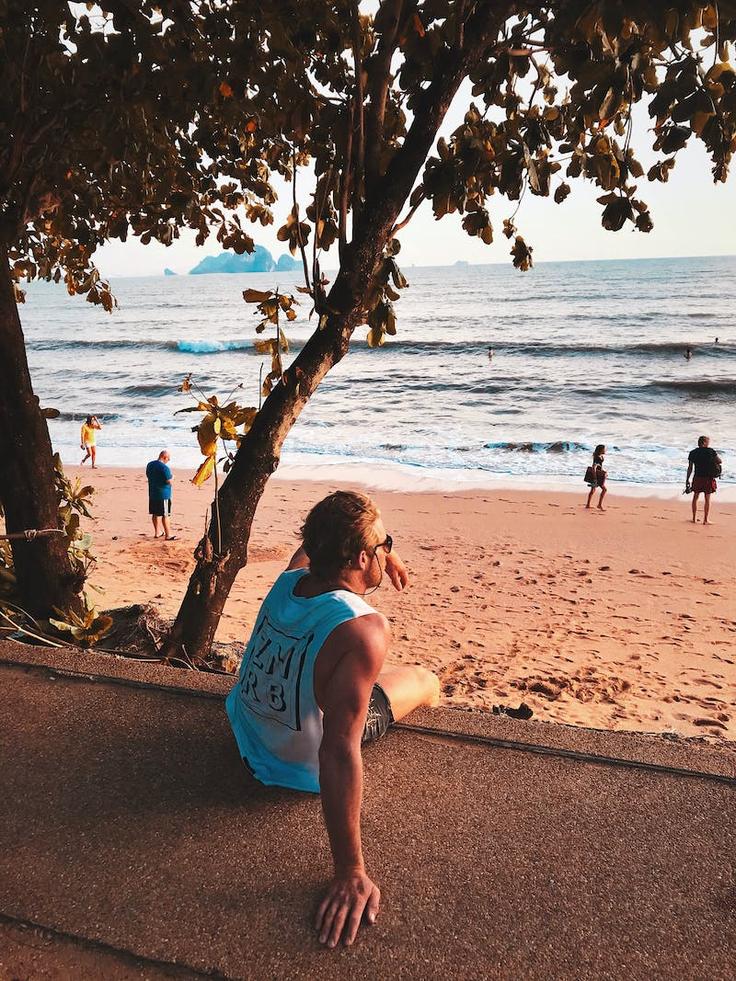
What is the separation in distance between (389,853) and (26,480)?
2442 millimetres

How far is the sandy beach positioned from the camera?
579 centimetres

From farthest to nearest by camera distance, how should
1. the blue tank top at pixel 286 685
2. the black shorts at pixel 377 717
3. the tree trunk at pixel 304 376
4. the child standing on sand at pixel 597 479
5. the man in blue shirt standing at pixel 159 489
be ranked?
the child standing on sand at pixel 597 479
the man in blue shirt standing at pixel 159 489
the tree trunk at pixel 304 376
the black shorts at pixel 377 717
the blue tank top at pixel 286 685

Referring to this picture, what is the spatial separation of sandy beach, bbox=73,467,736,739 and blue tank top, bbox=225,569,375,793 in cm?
308

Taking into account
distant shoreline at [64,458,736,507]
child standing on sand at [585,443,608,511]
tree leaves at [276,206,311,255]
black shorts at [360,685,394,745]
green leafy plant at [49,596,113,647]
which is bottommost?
distant shoreline at [64,458,736,507]

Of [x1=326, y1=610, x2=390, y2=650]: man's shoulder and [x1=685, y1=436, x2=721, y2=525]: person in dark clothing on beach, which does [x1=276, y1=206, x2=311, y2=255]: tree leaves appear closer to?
[x1=326, y1=610, x2=390, y2=650]: man's shoulder

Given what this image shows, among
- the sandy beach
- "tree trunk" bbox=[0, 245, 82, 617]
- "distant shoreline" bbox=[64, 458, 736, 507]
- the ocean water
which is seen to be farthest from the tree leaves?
the ocean water

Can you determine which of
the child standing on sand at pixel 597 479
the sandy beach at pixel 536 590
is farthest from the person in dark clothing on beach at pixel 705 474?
the child standing on sand at pixel 597 479

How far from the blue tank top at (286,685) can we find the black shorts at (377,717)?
29 centimetres

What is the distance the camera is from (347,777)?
194cm

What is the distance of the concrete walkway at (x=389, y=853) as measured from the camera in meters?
1.89

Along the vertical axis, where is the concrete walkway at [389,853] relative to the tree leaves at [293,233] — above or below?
below

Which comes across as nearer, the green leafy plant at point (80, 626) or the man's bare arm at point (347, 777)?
the man's bare arm at point (347, 777)

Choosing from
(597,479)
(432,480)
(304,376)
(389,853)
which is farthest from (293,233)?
(432,480)

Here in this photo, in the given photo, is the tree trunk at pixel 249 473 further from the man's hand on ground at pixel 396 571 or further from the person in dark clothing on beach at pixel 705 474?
the person in dark clothing on beach at pixel 705 474
